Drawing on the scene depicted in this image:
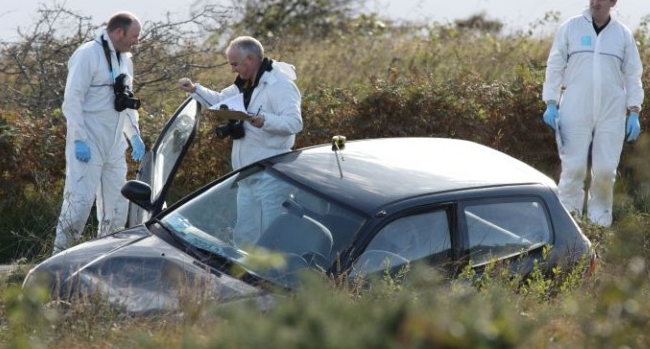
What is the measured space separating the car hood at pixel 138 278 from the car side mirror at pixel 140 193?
0.59 meters

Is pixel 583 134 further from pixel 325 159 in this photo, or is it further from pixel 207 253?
pixel 207 253

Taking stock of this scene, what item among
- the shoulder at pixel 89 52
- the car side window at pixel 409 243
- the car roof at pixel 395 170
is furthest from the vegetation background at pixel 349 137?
the shoulder at pixel 89 52

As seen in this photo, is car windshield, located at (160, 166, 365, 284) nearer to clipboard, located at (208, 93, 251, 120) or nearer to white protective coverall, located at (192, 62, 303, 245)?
clipboard, located at (208, 93, 251, 120)

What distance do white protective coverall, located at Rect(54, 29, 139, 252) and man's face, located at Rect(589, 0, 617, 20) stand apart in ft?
12.5

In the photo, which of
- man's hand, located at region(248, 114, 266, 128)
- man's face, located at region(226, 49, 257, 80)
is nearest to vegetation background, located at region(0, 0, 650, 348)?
man's hand, located at region(248, 114, 266, 128)

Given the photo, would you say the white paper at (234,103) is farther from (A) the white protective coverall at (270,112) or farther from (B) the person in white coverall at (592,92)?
(B) the person in white coverall at (592,92)

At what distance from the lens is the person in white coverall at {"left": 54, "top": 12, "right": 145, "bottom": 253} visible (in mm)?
9812

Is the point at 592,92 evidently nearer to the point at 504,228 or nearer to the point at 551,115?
the point at 551,115

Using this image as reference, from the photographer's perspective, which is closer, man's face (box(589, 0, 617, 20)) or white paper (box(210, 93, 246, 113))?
white paper (box(210, 93, 246, 113))

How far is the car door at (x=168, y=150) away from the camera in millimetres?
8516

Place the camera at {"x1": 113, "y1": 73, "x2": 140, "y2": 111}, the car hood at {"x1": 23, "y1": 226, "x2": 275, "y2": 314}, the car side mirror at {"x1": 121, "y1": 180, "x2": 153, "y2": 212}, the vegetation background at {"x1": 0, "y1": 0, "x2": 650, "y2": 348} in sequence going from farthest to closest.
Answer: the camera at {"x1": 113, "y1": 73, "x2": 140, "y2": 111} < the car side mirror at {"x1": 121, "y1": 180, "x2": 153, "y2": 212} < the car hood at {"x1": 23, "y1": 226, "x2": 275, "y2": 314} < the vegetation background at {"x1": 0, "y1": 0, "x2": 650, "y2": 348}

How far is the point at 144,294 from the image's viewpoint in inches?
259

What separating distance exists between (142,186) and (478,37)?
492 inches

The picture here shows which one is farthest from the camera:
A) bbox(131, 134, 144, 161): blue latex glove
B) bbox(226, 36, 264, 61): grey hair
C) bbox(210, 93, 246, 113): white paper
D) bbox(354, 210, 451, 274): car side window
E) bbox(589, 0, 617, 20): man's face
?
bbox(589, 0, 617, 20): man's face
